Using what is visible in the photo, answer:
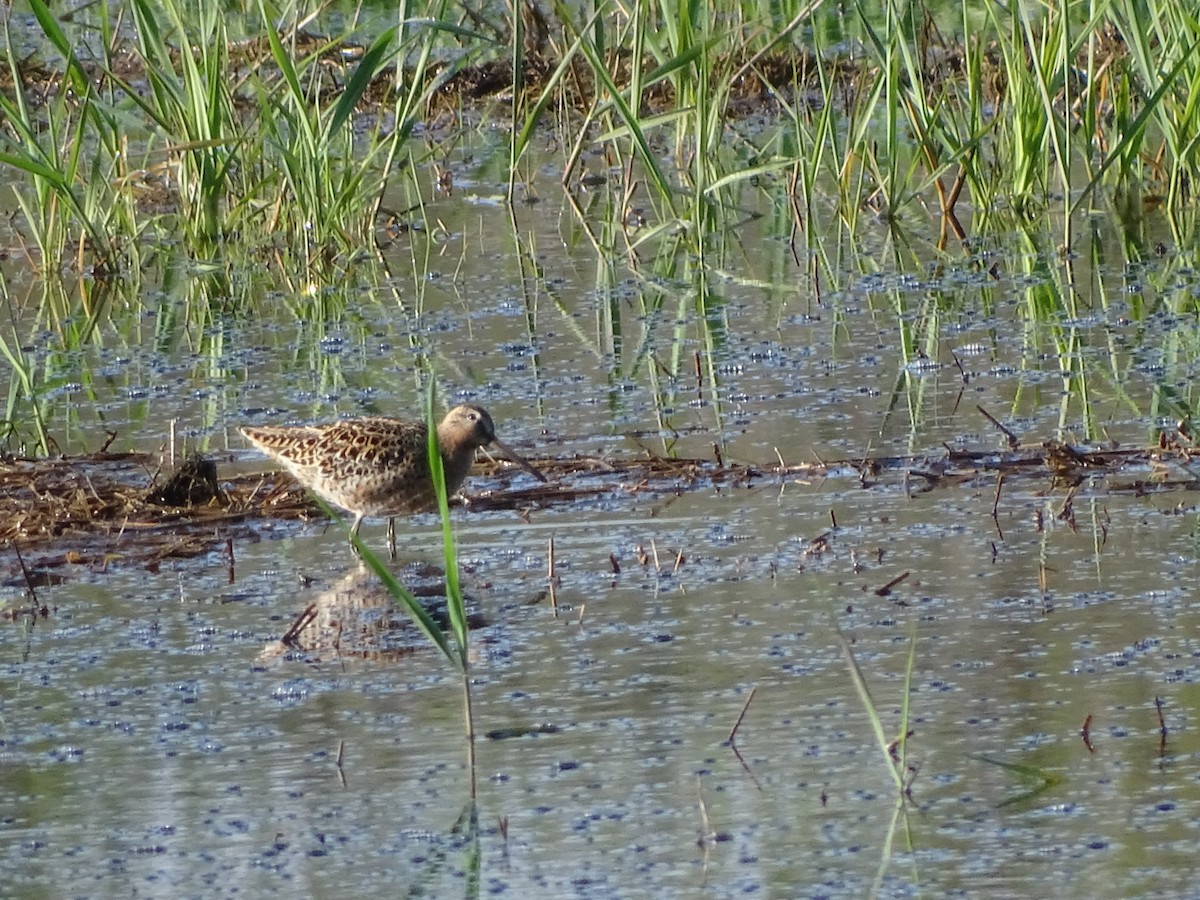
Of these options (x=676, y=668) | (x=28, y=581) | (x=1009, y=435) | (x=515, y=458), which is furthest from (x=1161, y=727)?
(x=28, y=581)

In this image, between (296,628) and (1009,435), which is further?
(1009,435)

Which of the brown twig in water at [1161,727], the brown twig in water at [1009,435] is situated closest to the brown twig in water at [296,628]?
the brown twig in water at [1161,727]

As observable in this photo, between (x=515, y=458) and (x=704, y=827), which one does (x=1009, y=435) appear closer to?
(x=515, y=458)

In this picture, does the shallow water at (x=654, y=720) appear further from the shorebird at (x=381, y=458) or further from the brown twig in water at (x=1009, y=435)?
the brown twig in water at (x=1009, y=435)

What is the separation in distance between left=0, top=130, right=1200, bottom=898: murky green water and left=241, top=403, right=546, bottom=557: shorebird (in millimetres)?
156

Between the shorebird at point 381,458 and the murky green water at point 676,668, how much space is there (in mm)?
156

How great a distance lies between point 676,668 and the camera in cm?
550

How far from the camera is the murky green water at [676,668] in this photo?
174 inches

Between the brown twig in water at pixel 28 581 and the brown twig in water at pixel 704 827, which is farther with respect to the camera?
the brown twig in water at pixel 28 581

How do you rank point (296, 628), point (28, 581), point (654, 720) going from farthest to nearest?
1. point (28, 581)
2. point (296, 628)
3. point (654, 720)

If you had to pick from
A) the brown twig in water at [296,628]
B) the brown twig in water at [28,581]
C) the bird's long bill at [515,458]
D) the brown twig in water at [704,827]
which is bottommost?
the brown twig in water at [28,581]

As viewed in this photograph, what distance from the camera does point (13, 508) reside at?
738cm

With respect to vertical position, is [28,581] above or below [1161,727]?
below

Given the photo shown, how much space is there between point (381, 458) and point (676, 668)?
1845mm
